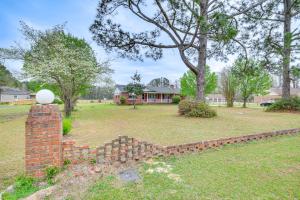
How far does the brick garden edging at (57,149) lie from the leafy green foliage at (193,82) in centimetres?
2779

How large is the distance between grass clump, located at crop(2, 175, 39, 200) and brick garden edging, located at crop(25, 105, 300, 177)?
0.11 metres

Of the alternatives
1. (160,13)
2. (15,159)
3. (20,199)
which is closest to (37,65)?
(160,13)

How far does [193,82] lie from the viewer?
3192cm

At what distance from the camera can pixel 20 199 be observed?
256 cm

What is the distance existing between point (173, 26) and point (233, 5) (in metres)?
4.21

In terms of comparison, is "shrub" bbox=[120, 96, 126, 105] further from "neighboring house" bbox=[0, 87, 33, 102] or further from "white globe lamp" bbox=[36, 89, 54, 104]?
"white globe lamp" bbox=[36, 89, 54, 104]

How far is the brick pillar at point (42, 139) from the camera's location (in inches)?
118

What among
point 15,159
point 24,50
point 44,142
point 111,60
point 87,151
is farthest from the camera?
point 111,60

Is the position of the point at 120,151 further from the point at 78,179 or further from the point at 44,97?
the point at 44,97

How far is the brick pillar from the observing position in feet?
9.80

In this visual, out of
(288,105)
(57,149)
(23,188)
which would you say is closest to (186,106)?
Result: (288,105)

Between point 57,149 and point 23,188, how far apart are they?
2.30ft

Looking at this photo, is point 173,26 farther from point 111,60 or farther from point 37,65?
point 37,65

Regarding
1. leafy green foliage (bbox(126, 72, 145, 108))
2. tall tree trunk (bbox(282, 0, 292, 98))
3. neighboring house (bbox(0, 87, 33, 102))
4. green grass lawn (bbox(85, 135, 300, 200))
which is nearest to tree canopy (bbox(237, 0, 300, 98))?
tall tree trunk (bbox(282, 0, 292, 98))
